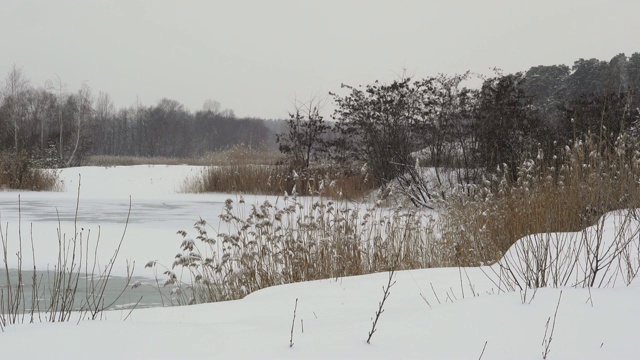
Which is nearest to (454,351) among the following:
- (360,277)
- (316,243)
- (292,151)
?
(360,277)

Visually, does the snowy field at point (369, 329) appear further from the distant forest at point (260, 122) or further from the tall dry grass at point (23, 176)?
the tall dry grass at point (23, 176)

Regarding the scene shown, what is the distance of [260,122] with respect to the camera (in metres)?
88.9

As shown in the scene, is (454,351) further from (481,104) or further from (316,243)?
(481,104)

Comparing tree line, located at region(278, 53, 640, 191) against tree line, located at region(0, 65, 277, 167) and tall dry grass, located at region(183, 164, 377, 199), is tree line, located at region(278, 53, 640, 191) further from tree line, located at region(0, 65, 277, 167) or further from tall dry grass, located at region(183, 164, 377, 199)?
tree line, located at region(0, 65, 277, 167)

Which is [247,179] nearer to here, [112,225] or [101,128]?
[112,225]

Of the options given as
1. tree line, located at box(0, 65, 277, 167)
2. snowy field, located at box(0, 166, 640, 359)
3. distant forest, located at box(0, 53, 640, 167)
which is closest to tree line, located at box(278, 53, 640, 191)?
distant forest, located at box(0, 53, 640, 167)

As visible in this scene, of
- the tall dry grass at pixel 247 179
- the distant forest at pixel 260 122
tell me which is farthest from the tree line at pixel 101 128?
the tall dry grass at pixel 247 179

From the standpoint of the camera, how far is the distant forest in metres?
12.1

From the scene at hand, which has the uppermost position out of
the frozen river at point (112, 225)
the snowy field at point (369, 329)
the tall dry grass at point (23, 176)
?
the tall dry grass at point (23, 176)

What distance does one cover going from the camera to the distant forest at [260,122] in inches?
475

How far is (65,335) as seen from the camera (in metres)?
2.38

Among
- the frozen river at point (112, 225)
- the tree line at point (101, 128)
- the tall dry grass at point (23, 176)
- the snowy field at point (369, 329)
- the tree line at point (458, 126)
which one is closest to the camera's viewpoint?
the snowy field at point (369, 329)

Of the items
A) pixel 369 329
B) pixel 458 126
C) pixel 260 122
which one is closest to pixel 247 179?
pixel 458 126

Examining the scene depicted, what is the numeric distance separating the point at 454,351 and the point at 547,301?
0.71m
